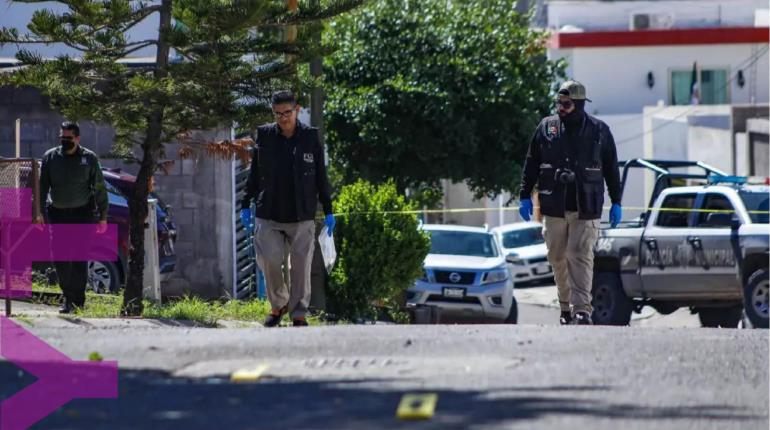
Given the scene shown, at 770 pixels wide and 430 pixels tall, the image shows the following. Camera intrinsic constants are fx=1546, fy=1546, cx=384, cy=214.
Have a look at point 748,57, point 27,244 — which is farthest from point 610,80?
point 27,244

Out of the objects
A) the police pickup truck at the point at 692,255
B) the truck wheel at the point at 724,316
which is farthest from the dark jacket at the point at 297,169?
the truck wheel at the point at 724,316

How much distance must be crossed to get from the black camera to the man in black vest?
172 cm

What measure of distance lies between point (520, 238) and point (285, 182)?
82.2 ft

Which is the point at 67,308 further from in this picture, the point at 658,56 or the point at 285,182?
the point at 658,56

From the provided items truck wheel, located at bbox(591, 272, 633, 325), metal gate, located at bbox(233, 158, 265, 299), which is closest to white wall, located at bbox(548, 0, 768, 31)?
metal gate, located at bbox(233, 158, 265, 299)

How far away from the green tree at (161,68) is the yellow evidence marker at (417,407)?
6.19 metres

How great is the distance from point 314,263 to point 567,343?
767 centimetres

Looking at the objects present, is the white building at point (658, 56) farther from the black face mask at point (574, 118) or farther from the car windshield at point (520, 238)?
the black face mask at point (574, 118)

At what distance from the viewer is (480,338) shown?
907 centimetres

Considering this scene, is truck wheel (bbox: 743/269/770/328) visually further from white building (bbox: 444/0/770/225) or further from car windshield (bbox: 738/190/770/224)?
white building (bbox: 444/0/770/225)

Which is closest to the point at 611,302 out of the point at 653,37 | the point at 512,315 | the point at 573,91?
the point at 512,315

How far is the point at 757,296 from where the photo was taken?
53.9ft

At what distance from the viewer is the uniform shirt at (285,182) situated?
11.2m

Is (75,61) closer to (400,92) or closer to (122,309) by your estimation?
(122,309)
